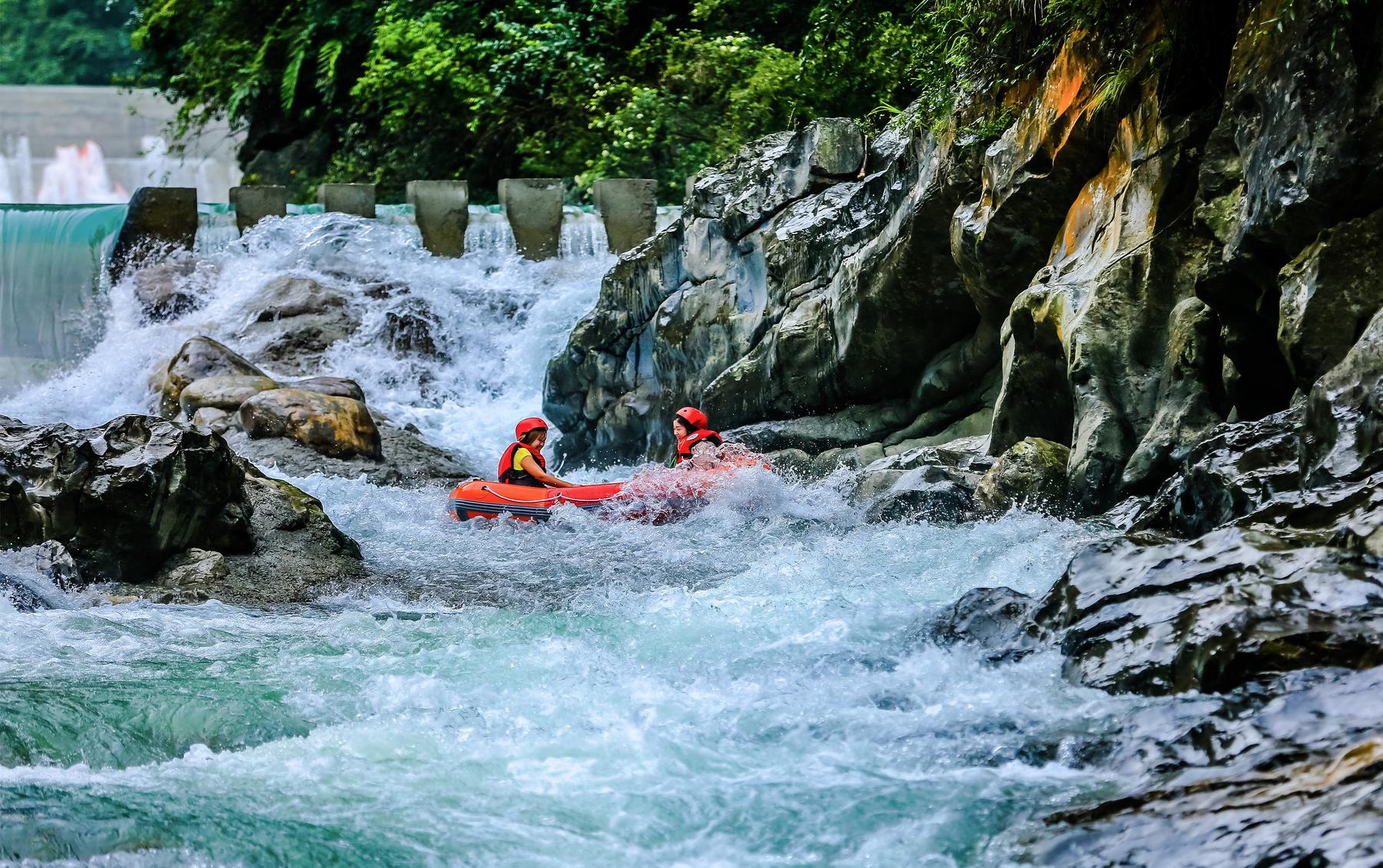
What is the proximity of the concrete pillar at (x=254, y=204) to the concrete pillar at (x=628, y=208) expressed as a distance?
12.1 feet

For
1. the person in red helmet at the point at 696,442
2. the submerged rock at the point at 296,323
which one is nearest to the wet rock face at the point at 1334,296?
the person in red helmet at the point at 696,442

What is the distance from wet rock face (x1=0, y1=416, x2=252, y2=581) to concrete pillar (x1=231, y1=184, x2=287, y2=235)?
8.43 meters

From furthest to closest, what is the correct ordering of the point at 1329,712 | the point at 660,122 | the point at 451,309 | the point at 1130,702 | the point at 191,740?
1. the point at 660,122
2. the point at 451,309
3. the point at 191,740
4. the point at 1130,702
5. the point at 1329,712

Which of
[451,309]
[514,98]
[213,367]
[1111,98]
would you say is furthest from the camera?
[514,98]

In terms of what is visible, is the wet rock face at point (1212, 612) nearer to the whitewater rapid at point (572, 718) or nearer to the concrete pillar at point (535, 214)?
the whitewater rapid at point (572, 718)

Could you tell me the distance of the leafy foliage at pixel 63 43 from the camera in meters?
32.0

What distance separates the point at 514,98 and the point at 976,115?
990cm

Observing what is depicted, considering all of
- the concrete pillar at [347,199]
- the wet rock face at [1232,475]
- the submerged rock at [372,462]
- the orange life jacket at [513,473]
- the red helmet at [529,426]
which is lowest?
the submerged rock at [372,462]

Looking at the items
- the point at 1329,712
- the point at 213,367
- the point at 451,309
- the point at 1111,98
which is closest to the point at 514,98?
the point at 451,309

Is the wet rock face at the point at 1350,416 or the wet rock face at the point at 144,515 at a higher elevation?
the wet rock face at the point at 1350,416

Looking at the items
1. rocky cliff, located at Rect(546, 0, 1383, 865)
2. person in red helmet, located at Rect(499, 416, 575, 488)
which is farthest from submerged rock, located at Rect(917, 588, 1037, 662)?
person in red helmet, located at Rect(499, 416, 575, 488)

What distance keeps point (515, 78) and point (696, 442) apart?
8.90 m

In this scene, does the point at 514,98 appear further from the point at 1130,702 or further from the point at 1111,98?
the point at 1130,702

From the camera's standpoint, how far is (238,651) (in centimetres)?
544
